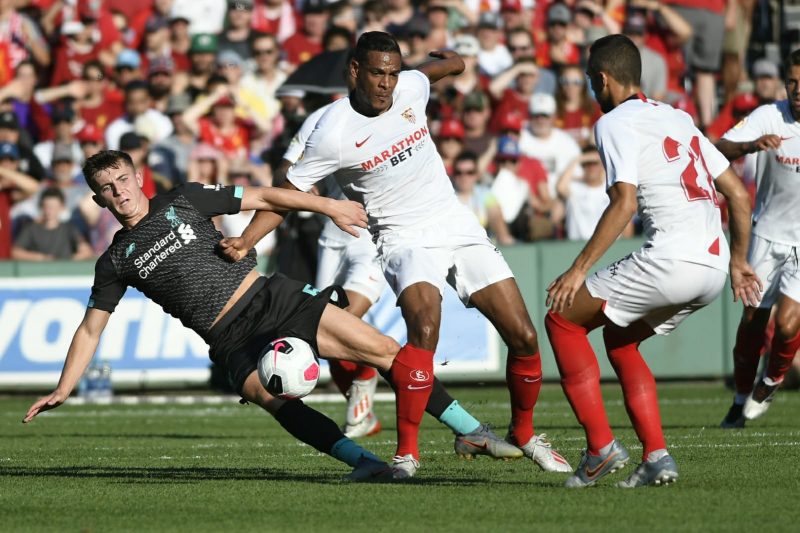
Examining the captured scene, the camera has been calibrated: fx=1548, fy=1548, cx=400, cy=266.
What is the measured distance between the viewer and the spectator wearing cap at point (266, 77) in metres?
19.5

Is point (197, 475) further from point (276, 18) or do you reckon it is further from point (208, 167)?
point (276, 18)

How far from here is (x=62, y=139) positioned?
18.9 m

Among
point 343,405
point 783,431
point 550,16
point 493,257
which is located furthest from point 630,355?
point 550,16

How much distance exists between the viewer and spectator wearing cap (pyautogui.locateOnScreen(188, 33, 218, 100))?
782 inches

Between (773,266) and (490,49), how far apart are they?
30.0ft

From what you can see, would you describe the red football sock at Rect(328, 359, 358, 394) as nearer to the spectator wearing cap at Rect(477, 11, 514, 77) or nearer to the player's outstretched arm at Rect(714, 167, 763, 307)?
the player's outstretched arm at Rect(714, 167, 763, 307)

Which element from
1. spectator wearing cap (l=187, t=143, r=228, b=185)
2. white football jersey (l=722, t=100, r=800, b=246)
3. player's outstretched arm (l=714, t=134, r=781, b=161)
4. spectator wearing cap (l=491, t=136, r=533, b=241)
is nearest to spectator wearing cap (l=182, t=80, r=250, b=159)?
spectator wearing cap (l=187, t=143, r=228, b=185)

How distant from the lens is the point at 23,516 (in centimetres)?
722

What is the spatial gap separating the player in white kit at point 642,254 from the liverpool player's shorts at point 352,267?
448cm

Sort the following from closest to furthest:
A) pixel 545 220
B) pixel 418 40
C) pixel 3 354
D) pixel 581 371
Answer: pixel 581 371, pixel 3 354, pixel 545 220, pixel 418 40

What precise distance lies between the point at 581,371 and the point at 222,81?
12.4m

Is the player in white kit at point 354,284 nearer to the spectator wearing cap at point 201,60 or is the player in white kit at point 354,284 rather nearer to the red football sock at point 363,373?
the red football sock at point 363,373

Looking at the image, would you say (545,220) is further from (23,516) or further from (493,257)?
(23,516)

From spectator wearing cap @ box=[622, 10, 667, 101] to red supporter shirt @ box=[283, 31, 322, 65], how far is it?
4.06 metres
